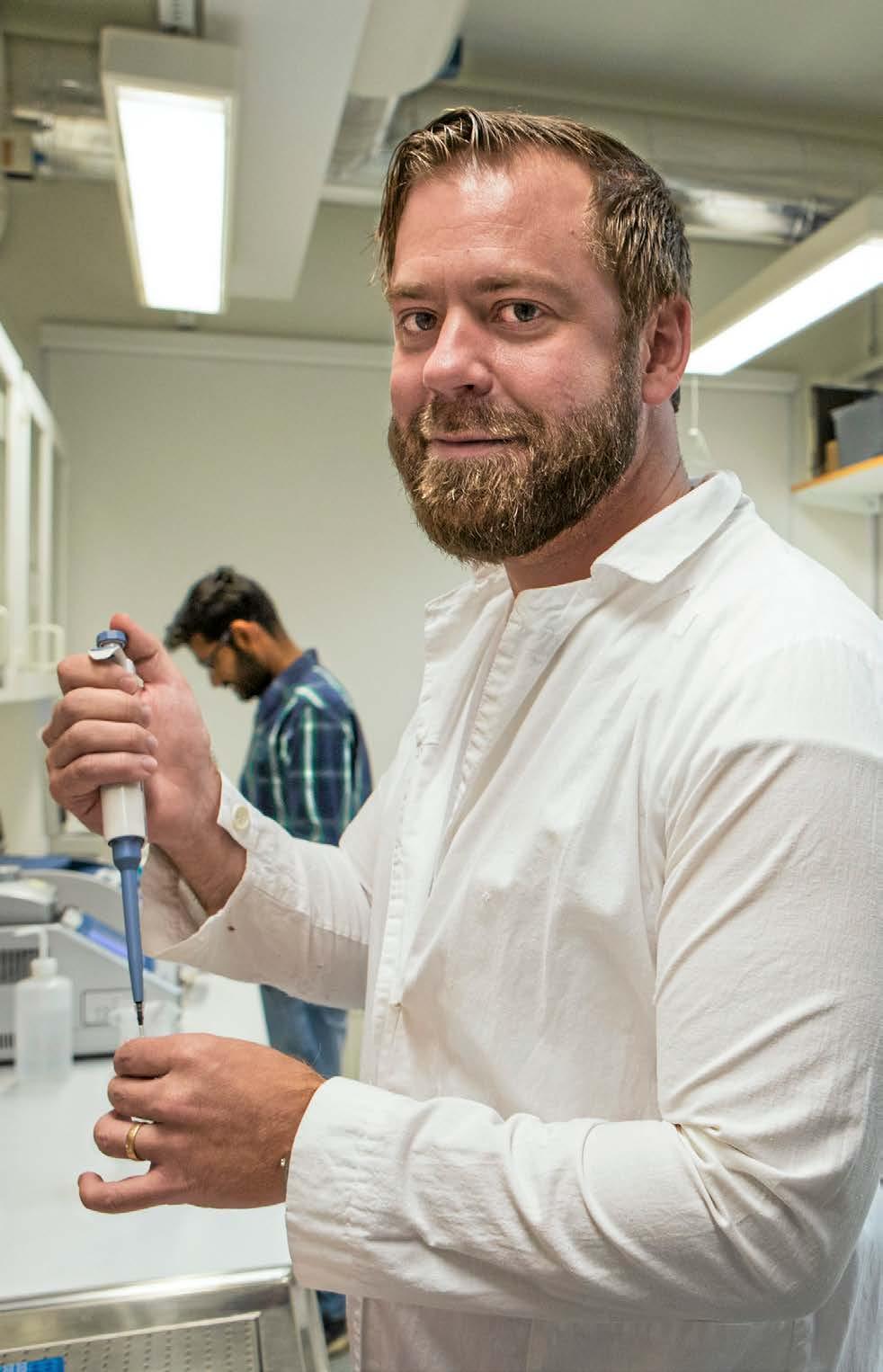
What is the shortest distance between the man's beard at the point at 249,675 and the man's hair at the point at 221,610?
86mm

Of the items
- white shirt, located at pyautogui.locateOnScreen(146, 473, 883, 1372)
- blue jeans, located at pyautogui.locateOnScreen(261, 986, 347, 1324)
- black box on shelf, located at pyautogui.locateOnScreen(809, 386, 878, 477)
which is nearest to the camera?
white shirt, located at pyautogui.locateOnScreen(146, 473, 883, 1372)

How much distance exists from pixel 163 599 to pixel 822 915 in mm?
3569

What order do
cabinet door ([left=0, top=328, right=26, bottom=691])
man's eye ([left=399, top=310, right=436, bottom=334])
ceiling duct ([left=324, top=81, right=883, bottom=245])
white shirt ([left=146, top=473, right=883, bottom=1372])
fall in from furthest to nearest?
ceiling duct ([left=324, top=81, right=883, bottom=245]) < cabinet door ([left=0, top=328, right=26, bottom=691]) < man's eye ([left=399, top=310, right=436, bottom=334]) < white shirt ([left=146, top=473, right=883, bottom=1372])

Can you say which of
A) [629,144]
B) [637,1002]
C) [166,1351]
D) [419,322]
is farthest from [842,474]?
[166,1351]

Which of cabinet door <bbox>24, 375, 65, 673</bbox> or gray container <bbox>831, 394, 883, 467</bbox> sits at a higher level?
gray container <bbox>831, 394, 883, 467</bbox>

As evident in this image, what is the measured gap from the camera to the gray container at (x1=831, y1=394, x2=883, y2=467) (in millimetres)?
3818

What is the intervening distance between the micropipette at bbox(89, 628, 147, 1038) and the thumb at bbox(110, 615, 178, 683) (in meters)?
0.01

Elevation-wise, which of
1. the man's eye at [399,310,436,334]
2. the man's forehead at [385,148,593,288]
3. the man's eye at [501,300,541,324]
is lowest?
the man's eye at [501,300,541,324]

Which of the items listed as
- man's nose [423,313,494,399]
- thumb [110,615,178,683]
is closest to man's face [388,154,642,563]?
man's nose [423,313,494,399]

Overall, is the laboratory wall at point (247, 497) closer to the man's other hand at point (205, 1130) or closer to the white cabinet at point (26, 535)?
the white cabinet at point (26, 535)

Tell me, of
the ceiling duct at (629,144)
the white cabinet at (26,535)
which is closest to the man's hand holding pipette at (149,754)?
the white cabinet at (26,535)

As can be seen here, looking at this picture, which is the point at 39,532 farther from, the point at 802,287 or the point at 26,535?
the point at 802,287

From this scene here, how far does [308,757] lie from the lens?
8.55ft

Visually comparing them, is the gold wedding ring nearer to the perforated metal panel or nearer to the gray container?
the perforated metal panel
